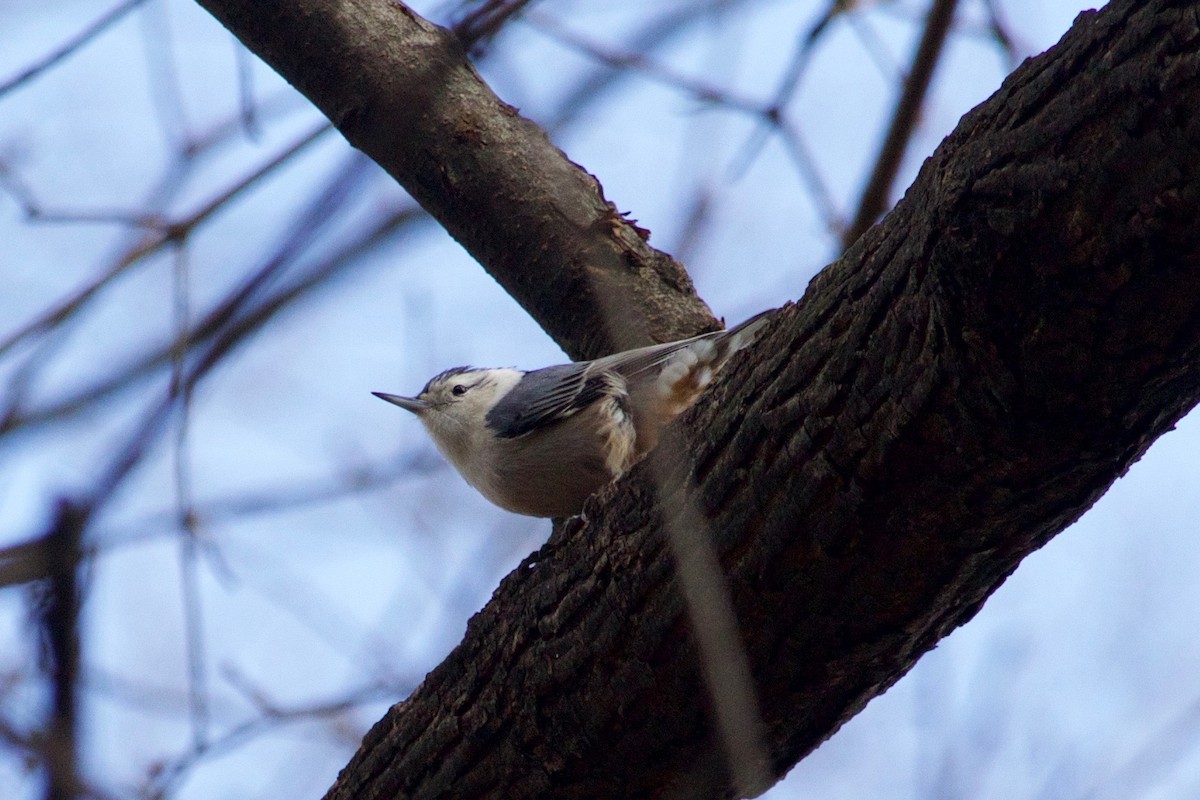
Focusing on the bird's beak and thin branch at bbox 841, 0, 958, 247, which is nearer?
thin branch at bbox 841, 0, 958, 247

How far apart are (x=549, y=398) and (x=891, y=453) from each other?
75.1 inches

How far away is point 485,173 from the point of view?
3314 mm

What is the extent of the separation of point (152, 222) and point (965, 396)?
2.06 m

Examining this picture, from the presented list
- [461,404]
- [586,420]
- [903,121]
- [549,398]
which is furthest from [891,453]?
[461,404]

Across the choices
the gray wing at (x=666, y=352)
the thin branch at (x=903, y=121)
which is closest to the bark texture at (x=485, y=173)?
the gray wing at (x=666, y=352)

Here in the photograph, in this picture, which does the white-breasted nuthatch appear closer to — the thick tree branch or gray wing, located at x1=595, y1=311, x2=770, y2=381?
gray wing, located at x1=595, y1=311, x2=770, y2=381

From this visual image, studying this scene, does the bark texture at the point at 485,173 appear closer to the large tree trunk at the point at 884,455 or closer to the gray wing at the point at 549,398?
the gray wing at the point at 549,398

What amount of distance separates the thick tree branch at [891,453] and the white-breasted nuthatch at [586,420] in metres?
0.96

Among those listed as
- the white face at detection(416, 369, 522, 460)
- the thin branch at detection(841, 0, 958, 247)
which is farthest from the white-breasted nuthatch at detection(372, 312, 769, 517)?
the thin branch at detection(841, 0, 958, 247)

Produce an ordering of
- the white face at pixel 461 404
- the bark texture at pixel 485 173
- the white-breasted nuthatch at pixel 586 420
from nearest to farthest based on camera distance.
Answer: the bark texture at pixel 485 173, the white-breasted nuthatch at pixel 586 420, the white face at pixel 461 404

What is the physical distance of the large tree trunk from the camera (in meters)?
1.62

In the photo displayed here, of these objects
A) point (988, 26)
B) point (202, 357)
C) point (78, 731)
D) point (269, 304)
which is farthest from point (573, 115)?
point (78, 731)

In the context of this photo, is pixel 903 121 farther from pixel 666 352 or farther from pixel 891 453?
pixel 891 453

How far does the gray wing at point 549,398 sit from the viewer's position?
3572mm
